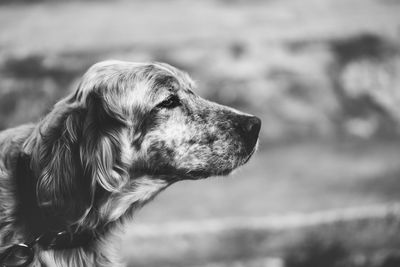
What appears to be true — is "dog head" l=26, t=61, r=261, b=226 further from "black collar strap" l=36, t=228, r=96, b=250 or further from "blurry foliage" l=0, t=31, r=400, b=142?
"blurry foliage" l=0, t=31, r=400, b=142

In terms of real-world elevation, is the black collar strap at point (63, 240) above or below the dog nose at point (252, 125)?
below

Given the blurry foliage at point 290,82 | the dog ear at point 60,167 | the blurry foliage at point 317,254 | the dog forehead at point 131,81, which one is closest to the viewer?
the dog ear at point 60,167

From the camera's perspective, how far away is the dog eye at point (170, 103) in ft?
7.55

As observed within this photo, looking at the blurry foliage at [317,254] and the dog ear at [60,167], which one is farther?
the blurry foliage at [317,254]

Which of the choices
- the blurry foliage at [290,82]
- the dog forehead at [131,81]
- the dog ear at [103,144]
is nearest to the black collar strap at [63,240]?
the dog ear at [103,144]

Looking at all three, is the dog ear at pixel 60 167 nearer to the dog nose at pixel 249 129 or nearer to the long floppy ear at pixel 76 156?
the long floppy ear at pixel 76 156

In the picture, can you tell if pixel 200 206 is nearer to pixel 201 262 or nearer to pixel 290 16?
pixel 201 262

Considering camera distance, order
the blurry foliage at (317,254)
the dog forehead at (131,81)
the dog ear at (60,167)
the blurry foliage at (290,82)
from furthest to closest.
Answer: the blurry foliage at (290,82) < the blurry foliage at (317,254) < the dog forehead at (131,81) < the dog ear at (60,167)

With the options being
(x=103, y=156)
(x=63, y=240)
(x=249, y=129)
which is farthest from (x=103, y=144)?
(x=249, y=129)

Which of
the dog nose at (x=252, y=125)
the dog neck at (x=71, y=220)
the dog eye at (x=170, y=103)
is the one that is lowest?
the dog neck at (x=71, y=220)

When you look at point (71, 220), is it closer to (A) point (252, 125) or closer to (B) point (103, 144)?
(B) point (103, 144)

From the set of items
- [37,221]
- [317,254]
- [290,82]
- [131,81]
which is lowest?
[317,254]

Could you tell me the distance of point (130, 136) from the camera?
88.4 inches

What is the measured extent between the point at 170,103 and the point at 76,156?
53 cm
